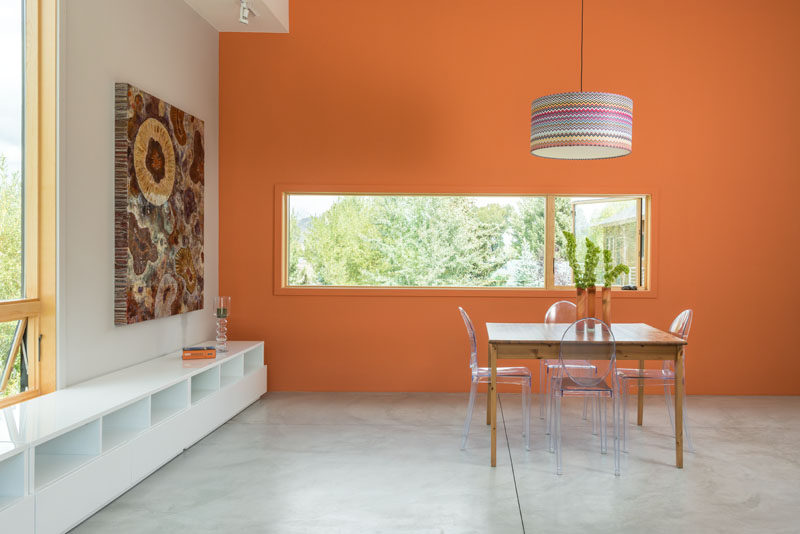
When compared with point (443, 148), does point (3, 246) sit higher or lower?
lower

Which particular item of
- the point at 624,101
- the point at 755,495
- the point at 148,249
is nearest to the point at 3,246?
the point at 148,249

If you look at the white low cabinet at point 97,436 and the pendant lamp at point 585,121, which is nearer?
the white low cabinet at point 97,436

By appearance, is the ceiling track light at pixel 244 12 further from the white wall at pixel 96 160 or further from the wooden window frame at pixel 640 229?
the wooden window frame at pixel 640 229

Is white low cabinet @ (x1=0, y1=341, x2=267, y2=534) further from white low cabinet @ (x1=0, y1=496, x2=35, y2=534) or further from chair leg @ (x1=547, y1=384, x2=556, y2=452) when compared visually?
chair leg @ (x1=547, y1=384, x2=556, y2=452)

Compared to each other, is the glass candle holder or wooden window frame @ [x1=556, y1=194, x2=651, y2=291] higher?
wooden window frame @ [x1=556, y1=194, x2=651, y2=291]

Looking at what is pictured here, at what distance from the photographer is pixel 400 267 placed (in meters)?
5.83

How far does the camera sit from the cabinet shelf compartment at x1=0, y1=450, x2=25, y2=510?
2.49 metres

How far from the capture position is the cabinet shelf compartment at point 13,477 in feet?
8.17

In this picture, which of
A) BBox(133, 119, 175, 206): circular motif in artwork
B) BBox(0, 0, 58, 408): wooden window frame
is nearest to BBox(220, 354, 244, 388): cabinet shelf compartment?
BBox(133, 119, 175, 206): circular motif in artwork

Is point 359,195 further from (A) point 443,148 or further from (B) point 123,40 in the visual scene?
(B) point 123,40

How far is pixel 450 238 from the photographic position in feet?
19.1

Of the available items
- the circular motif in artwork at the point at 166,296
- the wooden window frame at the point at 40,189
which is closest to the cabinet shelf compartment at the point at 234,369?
the circular motif in artwork at the point at 166,296

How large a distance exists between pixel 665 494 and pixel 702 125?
3604 mm

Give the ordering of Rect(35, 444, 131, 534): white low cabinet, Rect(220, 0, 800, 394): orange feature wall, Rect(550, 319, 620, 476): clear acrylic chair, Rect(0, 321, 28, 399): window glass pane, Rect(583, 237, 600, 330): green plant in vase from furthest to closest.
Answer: Rect(220, 0, 800, 394): orange feature wall < Rect(583, 237, 600, 330): green plant in vase < Rect(550, 319, 620, 476): clear acrylic chair < Rect(0, 321, 28, 399): window glass pane < Rect(35, 444, 131, 534): white low cabinet
